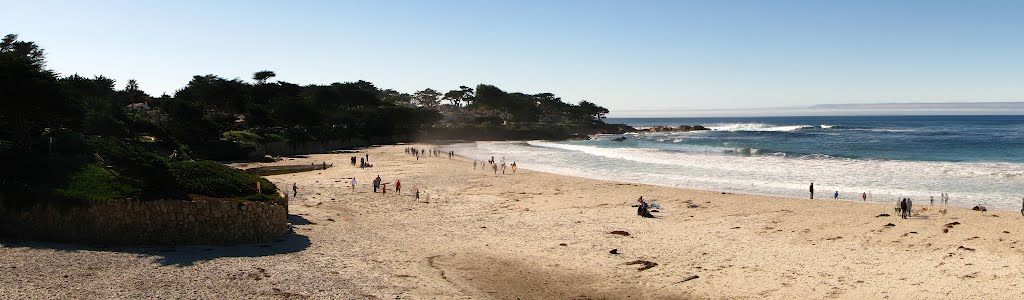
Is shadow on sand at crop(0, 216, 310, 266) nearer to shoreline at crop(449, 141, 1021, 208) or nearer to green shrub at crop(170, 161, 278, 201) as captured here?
green shrub at crop(170, 161, 278, 201)

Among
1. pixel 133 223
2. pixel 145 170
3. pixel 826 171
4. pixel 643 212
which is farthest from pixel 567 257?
pixel 826 171

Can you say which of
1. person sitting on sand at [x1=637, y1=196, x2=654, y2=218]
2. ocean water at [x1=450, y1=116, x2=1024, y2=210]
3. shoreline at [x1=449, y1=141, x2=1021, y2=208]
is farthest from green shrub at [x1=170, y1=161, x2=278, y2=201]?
ocean water at [x1=450, y1=116, x2=1024, y2=210]

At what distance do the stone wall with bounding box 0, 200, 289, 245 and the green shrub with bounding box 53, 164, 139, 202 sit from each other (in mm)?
299

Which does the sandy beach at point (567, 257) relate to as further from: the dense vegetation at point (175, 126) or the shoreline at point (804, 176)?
the shoreline at point (804, 176)

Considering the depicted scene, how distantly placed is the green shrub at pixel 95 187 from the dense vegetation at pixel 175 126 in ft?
0.09

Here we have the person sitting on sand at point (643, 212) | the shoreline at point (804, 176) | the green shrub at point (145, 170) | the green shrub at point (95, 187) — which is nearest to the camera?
the green shrub at point (95, 187)

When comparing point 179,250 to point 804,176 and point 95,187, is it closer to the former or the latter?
point 95,187

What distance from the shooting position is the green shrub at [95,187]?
16.0 meters

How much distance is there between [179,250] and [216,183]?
347 cm

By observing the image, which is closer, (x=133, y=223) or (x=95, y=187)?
(x=133, y=223)

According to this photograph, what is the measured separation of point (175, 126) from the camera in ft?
163

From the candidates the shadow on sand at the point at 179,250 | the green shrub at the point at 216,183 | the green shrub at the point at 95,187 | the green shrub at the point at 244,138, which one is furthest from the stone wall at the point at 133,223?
the green shrub at the point at 244,138

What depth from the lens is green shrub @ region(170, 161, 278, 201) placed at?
17922mm

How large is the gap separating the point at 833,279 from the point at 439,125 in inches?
3626
